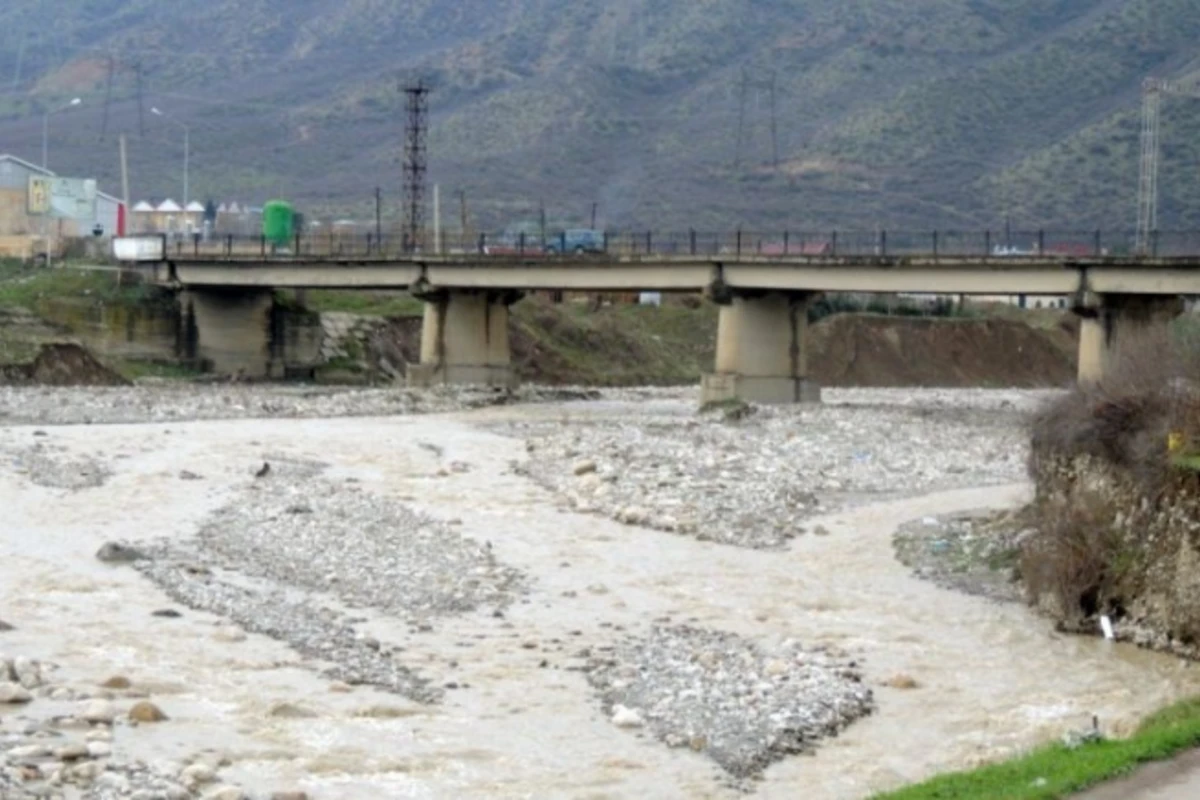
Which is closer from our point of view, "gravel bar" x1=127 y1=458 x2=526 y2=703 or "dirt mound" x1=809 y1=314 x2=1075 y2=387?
"gravel bar" x1=127 y1=458 x2=526 y2=703

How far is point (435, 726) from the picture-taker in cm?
2612

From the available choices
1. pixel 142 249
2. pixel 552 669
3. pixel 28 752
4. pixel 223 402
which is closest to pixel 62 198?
pixel 142 249

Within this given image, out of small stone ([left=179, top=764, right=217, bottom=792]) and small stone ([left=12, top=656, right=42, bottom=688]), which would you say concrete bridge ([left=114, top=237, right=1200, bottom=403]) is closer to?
small stone ([left=12, top=656, right=42, bottom=688])

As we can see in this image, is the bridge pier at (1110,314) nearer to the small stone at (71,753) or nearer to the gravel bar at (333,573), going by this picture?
the gravel bar at (333,573)

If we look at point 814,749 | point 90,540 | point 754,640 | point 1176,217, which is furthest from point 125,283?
point 1176,217

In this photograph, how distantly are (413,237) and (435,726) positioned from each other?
74626mm

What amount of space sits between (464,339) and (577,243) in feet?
26.0

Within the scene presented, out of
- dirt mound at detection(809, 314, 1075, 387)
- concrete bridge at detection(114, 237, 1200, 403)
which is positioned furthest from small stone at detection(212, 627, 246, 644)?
dirt mound at detection(809, 314, 1075, 387)

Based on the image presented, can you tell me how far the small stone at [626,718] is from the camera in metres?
26.3

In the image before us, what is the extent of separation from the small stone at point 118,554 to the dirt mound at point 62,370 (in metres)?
47.0

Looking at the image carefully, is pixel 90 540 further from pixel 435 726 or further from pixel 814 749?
pixel 814 749

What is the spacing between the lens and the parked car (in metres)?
93.9

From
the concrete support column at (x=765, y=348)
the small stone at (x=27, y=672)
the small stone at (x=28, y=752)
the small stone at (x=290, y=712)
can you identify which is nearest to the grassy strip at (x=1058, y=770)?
the small stone at (x=290, y=712)

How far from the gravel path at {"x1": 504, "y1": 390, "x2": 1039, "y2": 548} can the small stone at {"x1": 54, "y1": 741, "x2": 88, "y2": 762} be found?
69.2ft
